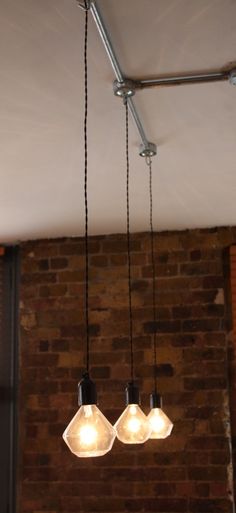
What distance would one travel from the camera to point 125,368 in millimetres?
3730

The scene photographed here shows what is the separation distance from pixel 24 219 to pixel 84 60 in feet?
5.79

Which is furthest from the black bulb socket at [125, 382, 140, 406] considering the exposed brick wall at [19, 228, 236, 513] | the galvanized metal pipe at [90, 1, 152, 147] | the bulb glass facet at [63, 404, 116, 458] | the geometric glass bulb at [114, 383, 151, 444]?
the exposed brick wall at [19, 228, 236, 513]

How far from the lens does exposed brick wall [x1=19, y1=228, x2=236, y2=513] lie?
3.56 metres

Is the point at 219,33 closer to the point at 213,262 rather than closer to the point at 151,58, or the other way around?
the point at 151,58

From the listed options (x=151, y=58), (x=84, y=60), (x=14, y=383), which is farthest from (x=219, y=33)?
(x=14, y=383)

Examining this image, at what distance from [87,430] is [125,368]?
7.08 ft

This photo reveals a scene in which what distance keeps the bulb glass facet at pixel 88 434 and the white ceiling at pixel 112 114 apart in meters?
1.01

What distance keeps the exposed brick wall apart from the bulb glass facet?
208cm

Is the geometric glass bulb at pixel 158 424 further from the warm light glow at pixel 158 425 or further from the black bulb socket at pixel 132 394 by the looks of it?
the black bulb socket at pixel 132 394

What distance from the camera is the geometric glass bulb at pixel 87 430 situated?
1588mm

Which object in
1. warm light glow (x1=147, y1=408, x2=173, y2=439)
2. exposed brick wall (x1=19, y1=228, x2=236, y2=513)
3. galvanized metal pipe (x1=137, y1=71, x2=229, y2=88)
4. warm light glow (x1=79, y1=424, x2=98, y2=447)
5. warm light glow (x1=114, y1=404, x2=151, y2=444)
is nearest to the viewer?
warm light glow (x1=79, y1=424, x2=98, y2=447)

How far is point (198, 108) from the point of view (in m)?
2.16

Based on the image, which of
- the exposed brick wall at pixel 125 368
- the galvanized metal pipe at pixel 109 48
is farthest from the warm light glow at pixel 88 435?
the exposed brick wall at pixel 125 368

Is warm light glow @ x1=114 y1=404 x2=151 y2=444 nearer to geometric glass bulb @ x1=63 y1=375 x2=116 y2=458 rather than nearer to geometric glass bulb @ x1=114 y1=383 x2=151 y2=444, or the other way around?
geometric glass bulb @ x1=114 y1=383 x2=151 y2=444
